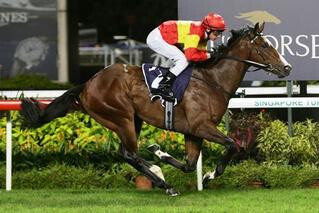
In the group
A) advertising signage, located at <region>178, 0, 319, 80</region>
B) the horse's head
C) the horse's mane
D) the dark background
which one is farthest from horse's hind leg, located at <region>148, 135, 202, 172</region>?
the dark background

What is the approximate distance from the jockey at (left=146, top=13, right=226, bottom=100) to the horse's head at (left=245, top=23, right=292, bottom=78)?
361mm

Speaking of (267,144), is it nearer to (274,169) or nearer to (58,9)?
(274,169)

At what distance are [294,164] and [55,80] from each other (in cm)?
764

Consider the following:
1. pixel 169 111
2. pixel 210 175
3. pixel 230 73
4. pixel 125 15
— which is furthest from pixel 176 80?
pixel 125 15

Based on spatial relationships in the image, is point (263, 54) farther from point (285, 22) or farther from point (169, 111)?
point (285, 22)

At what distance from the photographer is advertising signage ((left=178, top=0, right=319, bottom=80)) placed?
446 inches

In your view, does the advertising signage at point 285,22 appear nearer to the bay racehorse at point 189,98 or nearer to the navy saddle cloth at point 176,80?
the bay racehorse at point 189,98

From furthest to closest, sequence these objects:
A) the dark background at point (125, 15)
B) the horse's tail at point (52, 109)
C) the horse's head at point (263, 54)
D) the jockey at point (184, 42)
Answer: the dark background at point (125, 15)
the horse's tail at point (52, 109)
the horse's head at point (263, 54)
the jockey at point (184, 42)

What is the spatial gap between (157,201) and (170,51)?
1669mm

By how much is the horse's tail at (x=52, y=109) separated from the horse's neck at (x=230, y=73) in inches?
59.2

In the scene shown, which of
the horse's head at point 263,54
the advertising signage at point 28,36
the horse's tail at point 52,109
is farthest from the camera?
the advertising signage at point 28,36

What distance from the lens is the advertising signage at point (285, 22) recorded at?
11328 mm

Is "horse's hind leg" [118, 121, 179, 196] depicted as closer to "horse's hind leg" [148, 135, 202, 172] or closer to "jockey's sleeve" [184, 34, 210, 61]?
"horse's hind leg" [148, 135, 202, 172]

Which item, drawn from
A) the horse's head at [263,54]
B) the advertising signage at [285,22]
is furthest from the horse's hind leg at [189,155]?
the advertising signage at [285,22]
